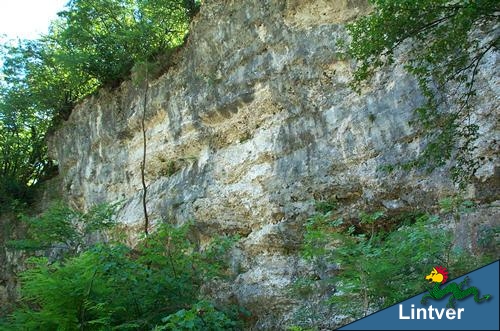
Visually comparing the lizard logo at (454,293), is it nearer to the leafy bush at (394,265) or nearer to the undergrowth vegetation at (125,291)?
the leafy bush at (394,265)

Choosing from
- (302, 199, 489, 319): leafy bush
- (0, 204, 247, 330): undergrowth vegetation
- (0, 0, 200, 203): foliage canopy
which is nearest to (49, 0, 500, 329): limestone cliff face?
(0, 0, 200, 203): foliage canopy

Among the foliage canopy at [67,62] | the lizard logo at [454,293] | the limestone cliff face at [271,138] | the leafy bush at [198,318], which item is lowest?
the leafy bush at [198,318]

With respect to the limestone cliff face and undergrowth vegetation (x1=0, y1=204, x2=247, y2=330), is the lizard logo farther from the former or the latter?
the limestone cliff face

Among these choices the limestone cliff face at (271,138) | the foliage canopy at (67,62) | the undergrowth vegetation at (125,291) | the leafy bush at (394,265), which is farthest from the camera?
the foliage canopy at (67,62)

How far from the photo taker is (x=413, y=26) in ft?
18.4

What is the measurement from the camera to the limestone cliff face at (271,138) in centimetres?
854

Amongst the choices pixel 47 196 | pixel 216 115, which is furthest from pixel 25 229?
pixel 216 115

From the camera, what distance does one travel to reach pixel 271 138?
10.3 metres

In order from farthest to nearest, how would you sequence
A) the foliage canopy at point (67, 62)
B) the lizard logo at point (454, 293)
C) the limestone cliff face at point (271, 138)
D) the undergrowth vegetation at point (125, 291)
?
1. the foliage canopy at point (67, 62)
2. the limestone cliff face at point (271, 138)
3. the undergrowth vegetation at point (125, 291)
4. the lizard logo at point (454, 293)

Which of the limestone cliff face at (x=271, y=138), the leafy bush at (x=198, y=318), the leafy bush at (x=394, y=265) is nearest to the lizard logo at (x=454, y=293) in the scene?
the leafy bush at (x=394, y=265)

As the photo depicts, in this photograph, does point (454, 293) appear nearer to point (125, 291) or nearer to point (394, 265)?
point (394, 265)

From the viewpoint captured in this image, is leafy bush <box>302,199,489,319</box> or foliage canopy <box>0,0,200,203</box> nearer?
leafy bush <box>302,199,489,319</box>

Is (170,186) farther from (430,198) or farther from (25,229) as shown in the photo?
(25,229)

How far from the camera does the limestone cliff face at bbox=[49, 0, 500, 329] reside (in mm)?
8539
